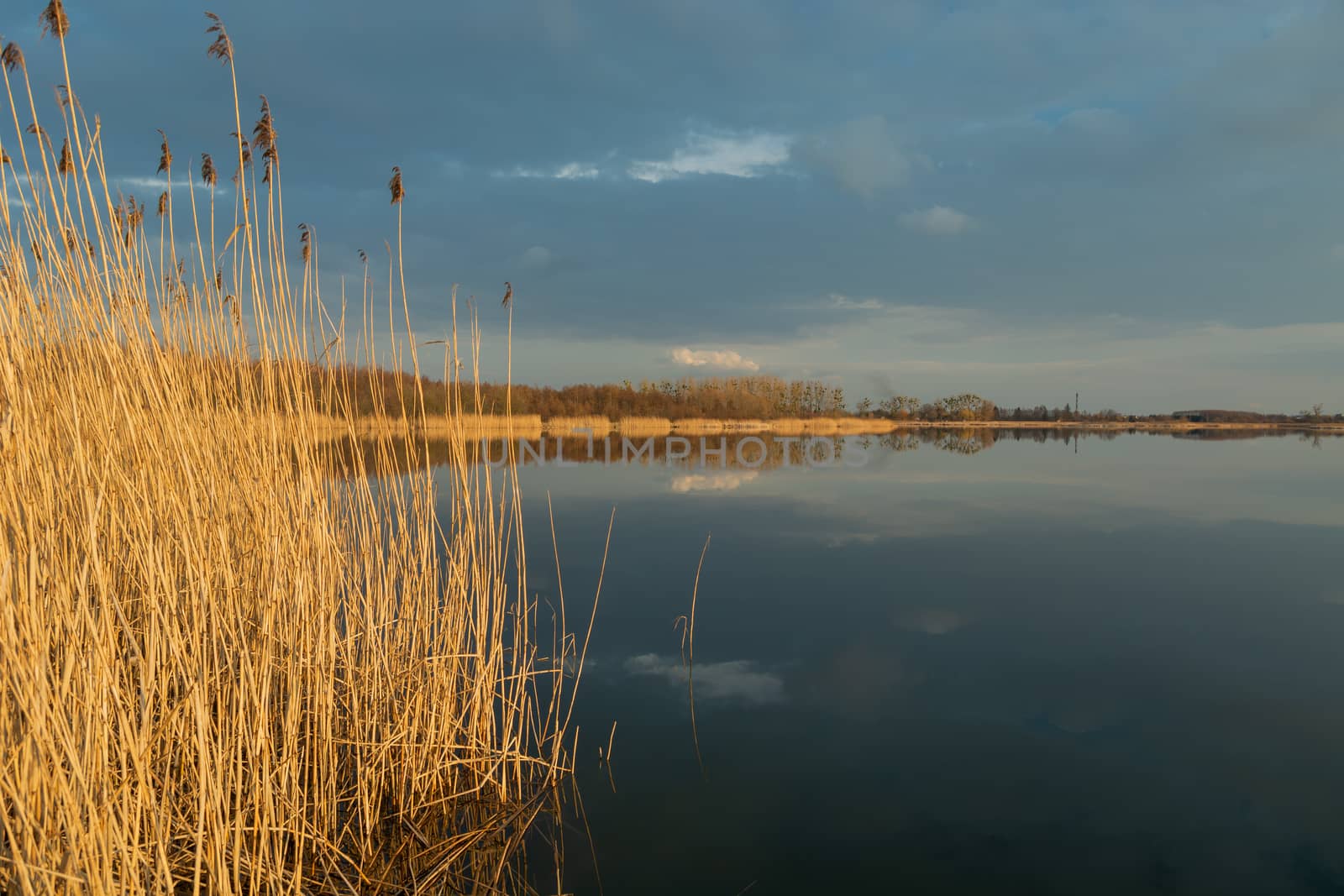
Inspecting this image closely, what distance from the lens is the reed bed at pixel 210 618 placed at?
140 cm

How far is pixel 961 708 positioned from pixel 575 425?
23.2 metres

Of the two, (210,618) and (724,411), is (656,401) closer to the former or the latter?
(724,411)

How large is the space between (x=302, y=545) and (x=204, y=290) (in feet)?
2.90

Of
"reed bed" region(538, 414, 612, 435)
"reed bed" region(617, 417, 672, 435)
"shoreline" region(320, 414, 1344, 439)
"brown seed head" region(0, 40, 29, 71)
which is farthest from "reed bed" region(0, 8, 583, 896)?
"reed bed" region(617, 417, 672, 435)

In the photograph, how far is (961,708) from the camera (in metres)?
3.51

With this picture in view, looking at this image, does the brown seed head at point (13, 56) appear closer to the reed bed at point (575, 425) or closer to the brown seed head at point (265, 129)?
the brown seed head at point (265, 129)

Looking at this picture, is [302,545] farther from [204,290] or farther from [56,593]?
[204,290]

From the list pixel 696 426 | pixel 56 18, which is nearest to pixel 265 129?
pixel 56 18

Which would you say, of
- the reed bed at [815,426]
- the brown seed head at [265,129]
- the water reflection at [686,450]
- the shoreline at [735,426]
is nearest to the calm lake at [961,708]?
the brown seed head at [265,129]

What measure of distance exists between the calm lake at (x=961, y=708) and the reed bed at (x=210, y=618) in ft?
2.16

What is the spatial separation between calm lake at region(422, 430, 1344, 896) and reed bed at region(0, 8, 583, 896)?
66 centimetres

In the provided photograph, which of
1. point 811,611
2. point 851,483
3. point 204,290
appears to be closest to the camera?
point 204,290

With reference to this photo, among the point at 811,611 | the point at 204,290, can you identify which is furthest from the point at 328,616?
the point at 811,611

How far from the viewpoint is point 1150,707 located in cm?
348
